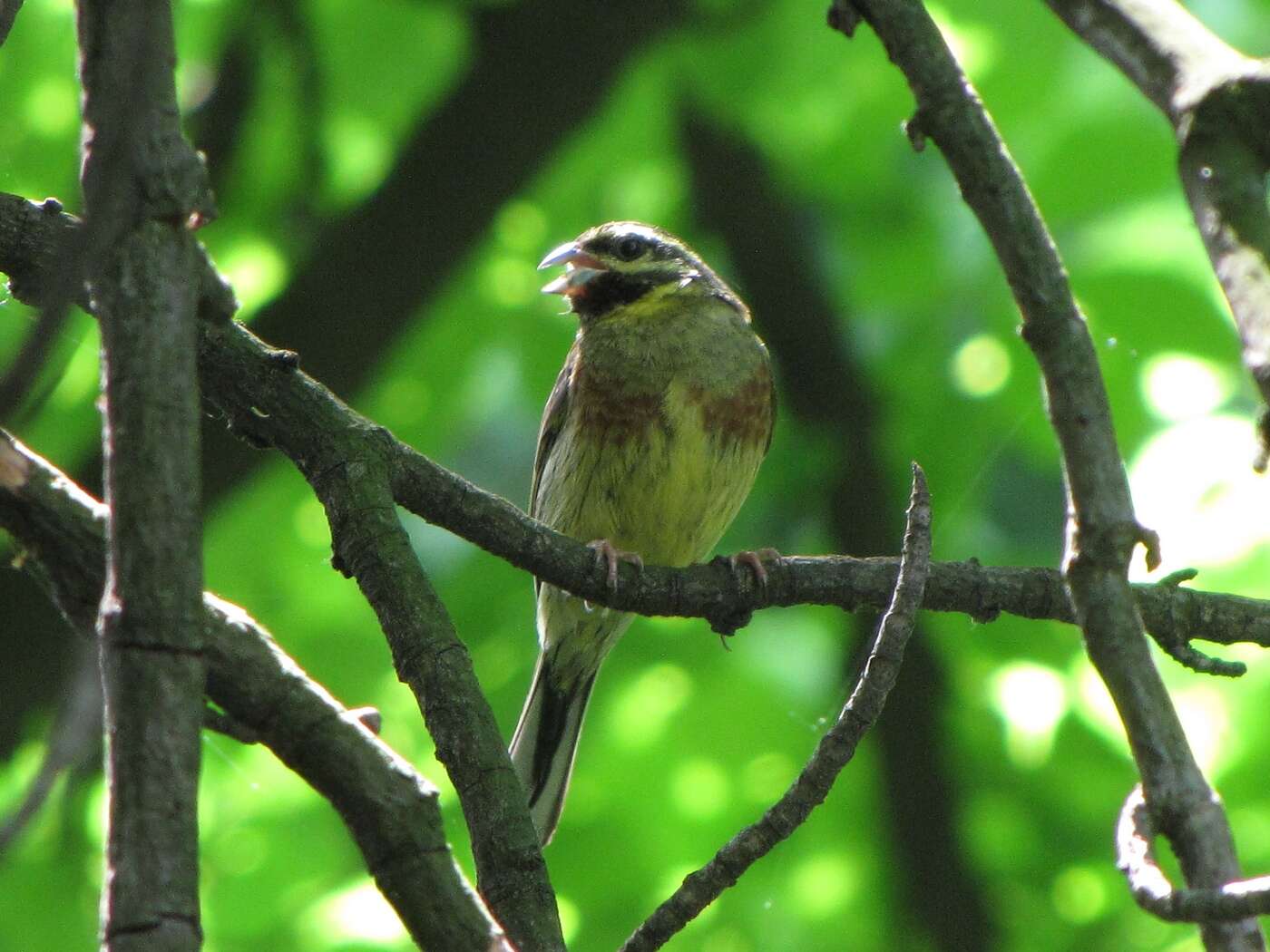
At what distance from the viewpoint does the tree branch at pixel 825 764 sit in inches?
104

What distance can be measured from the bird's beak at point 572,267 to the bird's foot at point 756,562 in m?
2.28

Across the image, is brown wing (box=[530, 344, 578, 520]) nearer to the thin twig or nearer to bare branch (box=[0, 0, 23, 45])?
the thin twig

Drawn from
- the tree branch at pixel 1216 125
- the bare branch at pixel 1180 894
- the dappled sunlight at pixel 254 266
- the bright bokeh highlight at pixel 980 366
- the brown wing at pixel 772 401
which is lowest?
the bare branch at pixel 1180 894

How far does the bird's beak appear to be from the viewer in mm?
6418

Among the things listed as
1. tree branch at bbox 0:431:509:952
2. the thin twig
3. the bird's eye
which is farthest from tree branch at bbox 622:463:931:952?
the bird's eye

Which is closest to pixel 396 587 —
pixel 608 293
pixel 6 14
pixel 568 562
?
pixel 568 562

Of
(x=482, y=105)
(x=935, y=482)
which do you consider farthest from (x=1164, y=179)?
(x=482, y=105)

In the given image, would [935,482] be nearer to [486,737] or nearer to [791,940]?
[791,940]

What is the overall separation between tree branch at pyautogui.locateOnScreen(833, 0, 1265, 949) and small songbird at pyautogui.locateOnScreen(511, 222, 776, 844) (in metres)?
3.50

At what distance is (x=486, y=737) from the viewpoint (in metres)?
2.79

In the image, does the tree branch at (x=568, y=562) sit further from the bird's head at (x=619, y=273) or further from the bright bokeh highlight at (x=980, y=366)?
the bright bokeh highlight at (x=980, y=366)

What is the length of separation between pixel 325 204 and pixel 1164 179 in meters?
3.65

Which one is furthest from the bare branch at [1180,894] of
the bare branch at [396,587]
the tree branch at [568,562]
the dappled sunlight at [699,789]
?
the dappled sunlight at [699,789]

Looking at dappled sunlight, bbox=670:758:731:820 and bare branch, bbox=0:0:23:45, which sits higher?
dappled sunlight, bbox=670:758:731:820
